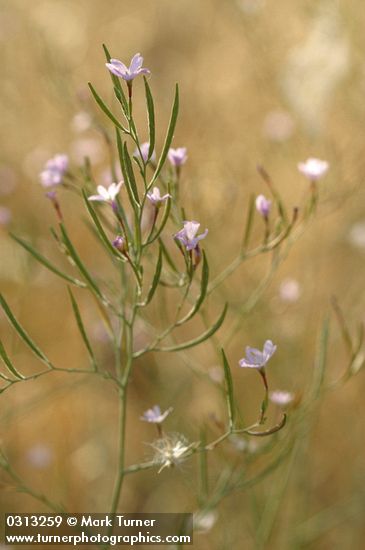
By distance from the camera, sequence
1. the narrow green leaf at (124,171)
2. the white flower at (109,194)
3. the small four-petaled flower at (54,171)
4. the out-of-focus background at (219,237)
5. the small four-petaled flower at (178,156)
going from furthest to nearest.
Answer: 1. the out-of-focus background at (219,237)
2. the small four-petaled flower at (54,171)
3. the small four-petaled flower at (178,156)
4. the white flower at (109,194)
5. the narrow green leaf at (124,171)

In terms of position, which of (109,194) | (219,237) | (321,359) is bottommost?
(321,359)

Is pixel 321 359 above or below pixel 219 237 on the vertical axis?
below

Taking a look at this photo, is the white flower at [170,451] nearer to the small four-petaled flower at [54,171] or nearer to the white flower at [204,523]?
the white flower at [204,523]

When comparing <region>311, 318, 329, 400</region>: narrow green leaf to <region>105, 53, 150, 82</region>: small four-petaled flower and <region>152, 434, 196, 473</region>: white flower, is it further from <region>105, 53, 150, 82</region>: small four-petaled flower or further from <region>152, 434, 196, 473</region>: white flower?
<region>105, 53, 150, 82</region>: small four-petaled flower

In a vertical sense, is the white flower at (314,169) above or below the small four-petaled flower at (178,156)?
above

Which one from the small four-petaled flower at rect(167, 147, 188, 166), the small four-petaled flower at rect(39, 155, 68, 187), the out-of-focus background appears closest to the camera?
the small four-petaled flower at rect(167, 147, 188, 166)

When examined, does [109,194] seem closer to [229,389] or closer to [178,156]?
[178,156]

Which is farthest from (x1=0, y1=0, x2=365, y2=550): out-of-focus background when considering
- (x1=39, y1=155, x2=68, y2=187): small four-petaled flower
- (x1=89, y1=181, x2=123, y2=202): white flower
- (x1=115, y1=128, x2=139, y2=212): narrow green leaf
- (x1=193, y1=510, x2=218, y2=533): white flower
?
(x1=115, y1=128, x2=139, y2=212): narrow green leaf

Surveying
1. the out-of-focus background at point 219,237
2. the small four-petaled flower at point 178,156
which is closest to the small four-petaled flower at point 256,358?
the small four-petaled flower at point 178,156

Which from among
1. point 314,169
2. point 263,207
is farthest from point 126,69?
point 314,169
